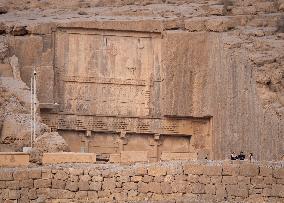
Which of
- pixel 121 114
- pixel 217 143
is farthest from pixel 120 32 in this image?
pixel 217 143

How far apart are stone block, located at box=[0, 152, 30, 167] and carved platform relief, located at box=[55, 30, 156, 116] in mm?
12397

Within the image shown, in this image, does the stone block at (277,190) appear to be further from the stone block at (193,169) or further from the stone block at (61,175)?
the stone block at (61,175)

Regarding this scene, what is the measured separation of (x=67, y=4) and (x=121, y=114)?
634cm

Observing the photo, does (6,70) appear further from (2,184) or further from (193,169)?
(193,169)

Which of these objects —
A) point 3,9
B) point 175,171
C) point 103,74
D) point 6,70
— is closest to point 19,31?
point 6,70

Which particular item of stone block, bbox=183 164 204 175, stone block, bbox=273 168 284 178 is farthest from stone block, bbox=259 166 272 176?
stone block, bbox=183 164 204 175

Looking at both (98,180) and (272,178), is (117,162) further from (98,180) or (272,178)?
(272,178)

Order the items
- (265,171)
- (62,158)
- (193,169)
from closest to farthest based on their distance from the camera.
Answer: (193,169) < (265,171) < (62,158)

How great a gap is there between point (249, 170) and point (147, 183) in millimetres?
2423

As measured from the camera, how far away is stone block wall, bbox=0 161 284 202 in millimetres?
18219

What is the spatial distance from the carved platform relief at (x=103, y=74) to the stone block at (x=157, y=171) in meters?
13.5

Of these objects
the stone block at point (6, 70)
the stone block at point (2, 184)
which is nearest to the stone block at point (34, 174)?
the stone block at point (2, 184)

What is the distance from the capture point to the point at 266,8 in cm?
3425

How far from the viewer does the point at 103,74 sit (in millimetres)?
32188
